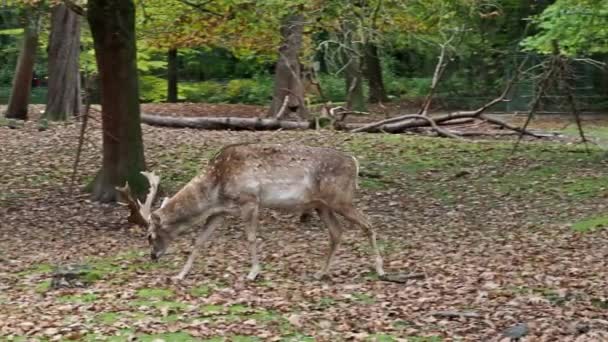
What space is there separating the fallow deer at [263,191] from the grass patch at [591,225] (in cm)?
371

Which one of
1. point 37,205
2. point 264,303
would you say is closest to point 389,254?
point 264,303

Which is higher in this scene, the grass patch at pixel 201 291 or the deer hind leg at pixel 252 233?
the deer hind leg at pixel 252 233

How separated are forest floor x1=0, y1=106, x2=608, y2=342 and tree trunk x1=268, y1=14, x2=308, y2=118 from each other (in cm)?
487

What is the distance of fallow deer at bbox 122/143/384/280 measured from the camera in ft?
35.2

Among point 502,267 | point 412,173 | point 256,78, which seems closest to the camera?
point 502,267

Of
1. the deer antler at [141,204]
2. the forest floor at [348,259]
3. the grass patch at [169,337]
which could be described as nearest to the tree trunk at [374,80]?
the forest floor at [348,259]

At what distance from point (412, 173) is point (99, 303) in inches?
393

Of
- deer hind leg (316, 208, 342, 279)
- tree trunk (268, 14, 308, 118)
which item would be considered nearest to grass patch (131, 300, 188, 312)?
deer hind leg (316, 208, 342, 279)

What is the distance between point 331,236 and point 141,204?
98.4 inches

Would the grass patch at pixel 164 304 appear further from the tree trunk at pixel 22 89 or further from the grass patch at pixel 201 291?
the tree trunk at pixel 22 89

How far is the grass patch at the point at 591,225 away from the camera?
13258 millimetres

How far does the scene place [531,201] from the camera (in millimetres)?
16031

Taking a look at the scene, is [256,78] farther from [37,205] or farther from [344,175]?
[344,175]

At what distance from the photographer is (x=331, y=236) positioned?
10.9m
